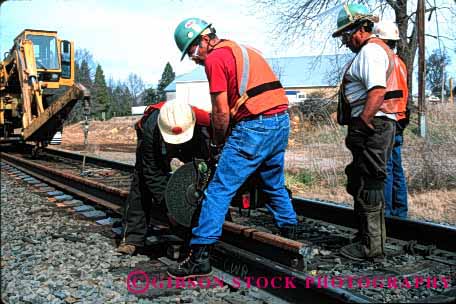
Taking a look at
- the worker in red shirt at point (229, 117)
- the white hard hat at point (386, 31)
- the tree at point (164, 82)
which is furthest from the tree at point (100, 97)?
the worker in red shirt at point (229, 117)

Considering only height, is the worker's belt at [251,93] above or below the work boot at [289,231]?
above

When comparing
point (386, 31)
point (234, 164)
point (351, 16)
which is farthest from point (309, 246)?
point (386, 31)

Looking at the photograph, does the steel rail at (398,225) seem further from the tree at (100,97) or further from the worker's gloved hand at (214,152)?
the tree at (100,97)

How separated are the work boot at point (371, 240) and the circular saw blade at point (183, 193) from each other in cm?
145

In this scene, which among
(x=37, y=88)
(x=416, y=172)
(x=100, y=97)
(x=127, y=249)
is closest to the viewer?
(x=127, y=249)

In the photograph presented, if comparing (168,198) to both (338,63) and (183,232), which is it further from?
(338,63)

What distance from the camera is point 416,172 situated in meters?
8.78

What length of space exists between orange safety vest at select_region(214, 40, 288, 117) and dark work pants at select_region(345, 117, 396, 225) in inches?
29.1

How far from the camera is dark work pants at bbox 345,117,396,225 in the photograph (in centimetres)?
430

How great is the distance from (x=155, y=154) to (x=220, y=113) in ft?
3.71

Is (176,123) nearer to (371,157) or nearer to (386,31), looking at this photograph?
(371,157)

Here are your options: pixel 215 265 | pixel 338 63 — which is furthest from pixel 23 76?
pixel 215 265

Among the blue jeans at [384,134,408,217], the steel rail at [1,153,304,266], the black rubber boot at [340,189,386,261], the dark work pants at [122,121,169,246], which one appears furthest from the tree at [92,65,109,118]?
the black rubber boot at [340,189,386,261]

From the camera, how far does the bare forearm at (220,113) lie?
4.09 metres
